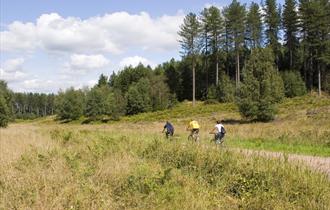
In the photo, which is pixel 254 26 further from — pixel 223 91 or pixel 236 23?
pixel 223 91

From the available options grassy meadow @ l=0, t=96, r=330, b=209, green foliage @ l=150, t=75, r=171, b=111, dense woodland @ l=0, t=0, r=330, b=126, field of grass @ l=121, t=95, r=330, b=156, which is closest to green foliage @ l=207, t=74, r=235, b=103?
dense woodland @ l=0, t=0, r=330, b=126

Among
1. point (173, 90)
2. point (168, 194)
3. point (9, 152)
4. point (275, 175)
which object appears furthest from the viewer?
point (173, 90)

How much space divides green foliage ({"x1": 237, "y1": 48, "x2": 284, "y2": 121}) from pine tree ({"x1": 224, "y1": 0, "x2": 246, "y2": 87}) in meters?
32.1

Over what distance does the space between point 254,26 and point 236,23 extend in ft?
10.9

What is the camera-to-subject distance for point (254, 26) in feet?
257

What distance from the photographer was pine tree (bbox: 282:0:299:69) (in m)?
75.7

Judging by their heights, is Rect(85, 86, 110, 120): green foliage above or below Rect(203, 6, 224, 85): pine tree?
below

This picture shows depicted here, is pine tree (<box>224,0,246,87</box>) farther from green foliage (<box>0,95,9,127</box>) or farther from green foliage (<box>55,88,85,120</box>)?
green foliage (<box>0,95,9,127</box>)

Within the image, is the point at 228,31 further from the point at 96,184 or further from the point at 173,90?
the point at 96,184

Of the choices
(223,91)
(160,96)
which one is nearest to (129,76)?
(160,96)

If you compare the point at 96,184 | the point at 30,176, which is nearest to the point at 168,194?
the point at 96,184

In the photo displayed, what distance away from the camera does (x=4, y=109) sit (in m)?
53.2

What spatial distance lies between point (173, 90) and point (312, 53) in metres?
30.8

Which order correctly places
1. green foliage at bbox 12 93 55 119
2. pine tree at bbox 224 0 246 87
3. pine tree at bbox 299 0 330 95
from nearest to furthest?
1. pine tree at bbox 299 0 330 95
2. pine tree at bbox 224 0 246 87
3. green foliage at bbox 12 93 55 119
